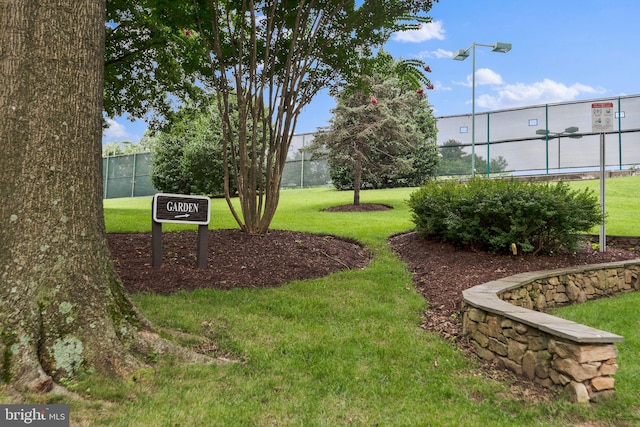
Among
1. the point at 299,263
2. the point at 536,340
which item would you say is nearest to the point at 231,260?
the point at 299,263

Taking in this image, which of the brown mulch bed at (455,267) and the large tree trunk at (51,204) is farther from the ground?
the large tree trunk at (51,204)

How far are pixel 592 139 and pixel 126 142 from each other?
50566 millimetres

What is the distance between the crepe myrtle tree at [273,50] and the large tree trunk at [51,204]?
3.87 meters

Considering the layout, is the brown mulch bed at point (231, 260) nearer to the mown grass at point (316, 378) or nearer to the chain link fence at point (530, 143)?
the mown grass at point (316, 378)

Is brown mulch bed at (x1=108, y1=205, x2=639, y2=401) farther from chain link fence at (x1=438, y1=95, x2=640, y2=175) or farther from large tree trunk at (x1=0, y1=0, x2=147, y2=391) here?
chain link fence at (x1=438, y1=95, x2=640, y2=175)

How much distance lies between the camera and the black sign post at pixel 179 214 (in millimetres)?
5492

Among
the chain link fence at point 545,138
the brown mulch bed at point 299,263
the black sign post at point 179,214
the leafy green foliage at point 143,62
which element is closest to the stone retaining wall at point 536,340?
the brown mulch bed at point 299,263

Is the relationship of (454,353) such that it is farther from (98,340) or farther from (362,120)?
(362,120)

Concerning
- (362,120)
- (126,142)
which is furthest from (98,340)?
(126,142)

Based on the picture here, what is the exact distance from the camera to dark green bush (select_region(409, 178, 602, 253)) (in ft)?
20.2

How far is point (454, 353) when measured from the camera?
3789 mm

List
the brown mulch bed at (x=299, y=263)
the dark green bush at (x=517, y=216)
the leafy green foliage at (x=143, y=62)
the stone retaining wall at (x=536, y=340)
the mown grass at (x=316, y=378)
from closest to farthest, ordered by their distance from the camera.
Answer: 1. the mown grass at (x=316, y=378)
2. the stone retaining wall at (x=536, y=340)
3. the brown mulch bed at (x=299, y=263)
4. the dark green bush at (x=517, y=216)
5. the leafy green foliage at (x=143, y=62)
